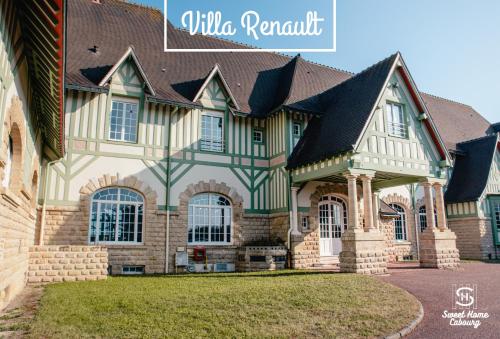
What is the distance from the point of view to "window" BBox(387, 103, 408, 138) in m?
14.8

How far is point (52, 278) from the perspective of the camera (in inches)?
416

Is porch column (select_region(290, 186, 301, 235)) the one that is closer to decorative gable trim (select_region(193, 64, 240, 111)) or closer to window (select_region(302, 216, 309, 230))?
window (select_region(302, 216, 309, 230))

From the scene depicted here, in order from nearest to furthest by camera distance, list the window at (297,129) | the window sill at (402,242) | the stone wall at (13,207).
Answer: the stone wall at (13,207)
the window at (297,129)
the window sill at (402,242)

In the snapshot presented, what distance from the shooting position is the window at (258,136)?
17.1 m

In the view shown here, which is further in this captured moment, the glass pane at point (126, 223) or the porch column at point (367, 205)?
the glass pane at point (126, 223)

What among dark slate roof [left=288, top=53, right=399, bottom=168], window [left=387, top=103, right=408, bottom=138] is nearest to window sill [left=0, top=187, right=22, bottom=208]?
dark slate roof [left=288, top=53, right=399, bottom=168]

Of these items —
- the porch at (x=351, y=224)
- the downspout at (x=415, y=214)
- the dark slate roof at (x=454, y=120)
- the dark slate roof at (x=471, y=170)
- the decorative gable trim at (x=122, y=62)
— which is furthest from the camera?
the dark slate roof at (x=454, y=120)

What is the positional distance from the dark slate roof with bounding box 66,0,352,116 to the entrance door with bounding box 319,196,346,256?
4.67 meters

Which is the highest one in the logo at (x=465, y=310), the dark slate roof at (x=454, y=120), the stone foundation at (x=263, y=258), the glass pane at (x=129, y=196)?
the dark slate roof at (x=454, y=120)

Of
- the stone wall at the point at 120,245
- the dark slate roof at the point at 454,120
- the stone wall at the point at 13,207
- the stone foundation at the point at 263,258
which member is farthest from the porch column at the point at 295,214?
the dark slate roof at the point at 454,120

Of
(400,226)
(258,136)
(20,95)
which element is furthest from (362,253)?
(20,95)

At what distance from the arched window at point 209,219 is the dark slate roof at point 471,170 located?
1295 centimetres

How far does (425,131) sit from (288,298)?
10551mm

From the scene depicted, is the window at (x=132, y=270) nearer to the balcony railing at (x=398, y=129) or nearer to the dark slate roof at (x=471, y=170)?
the balcony railing at (x=398, y=129)
